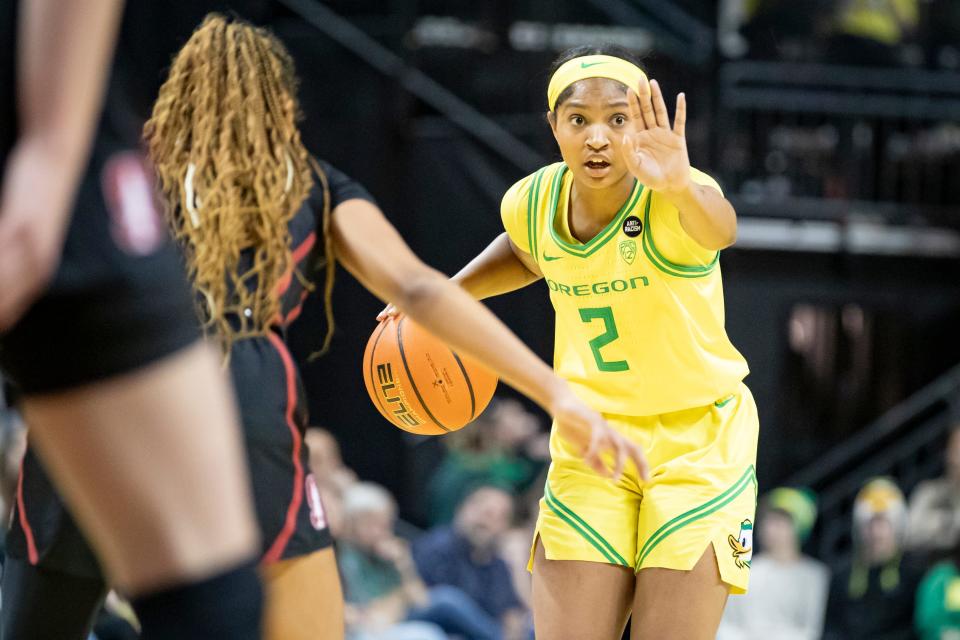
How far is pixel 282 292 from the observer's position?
2982 mm

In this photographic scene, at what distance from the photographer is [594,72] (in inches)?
146

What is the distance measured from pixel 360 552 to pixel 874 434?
467 cm

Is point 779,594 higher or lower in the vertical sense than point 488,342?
lower

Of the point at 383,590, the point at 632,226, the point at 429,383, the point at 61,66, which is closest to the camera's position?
the point at 61,66

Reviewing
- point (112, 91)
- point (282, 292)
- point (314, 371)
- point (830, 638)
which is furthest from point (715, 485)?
point (314, 371)

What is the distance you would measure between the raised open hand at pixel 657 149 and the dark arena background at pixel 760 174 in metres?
5.24

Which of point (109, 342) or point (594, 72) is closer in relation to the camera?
point (109, 342)

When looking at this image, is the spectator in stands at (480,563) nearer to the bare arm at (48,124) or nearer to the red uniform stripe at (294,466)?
the red uniform stripe at (294,466)

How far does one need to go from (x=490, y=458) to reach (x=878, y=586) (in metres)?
2.40

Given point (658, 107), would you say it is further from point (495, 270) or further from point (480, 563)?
point (480, 563)

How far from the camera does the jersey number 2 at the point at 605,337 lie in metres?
3.67

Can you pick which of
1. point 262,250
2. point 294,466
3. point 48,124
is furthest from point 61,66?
point 294,466

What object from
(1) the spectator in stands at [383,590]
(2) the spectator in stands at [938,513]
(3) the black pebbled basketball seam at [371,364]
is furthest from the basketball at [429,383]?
(2) the spectator in stands at [938,513]

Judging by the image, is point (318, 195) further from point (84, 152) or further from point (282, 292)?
point (84, 152)
